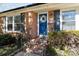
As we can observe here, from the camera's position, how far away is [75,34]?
13.0 ft

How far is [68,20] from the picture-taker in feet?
13.9

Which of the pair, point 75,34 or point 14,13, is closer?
point 75,34

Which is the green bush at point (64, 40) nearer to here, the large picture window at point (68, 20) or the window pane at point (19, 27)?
the large picture window at point (68, 20)

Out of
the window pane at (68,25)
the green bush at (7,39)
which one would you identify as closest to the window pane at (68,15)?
the window pane at (68,25)

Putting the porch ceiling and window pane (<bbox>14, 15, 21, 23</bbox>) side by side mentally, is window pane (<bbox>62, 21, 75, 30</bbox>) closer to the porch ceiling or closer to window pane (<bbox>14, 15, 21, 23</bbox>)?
the porch ceiling

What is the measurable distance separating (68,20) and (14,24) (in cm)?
128

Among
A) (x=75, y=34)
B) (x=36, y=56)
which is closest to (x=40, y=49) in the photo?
(x=36, y=56)

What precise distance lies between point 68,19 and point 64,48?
0.72 metres

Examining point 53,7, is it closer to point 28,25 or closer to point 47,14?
point 47,14

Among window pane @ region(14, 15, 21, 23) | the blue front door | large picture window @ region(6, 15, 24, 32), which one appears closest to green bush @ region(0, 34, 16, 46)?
large picture window @ region(6, 15, 24, 32)

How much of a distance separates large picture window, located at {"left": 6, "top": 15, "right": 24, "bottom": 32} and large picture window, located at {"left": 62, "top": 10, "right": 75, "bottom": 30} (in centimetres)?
100

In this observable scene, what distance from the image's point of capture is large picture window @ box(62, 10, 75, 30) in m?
4.10

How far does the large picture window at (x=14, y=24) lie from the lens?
413 cm

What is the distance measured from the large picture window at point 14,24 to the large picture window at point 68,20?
1003 millimetres
